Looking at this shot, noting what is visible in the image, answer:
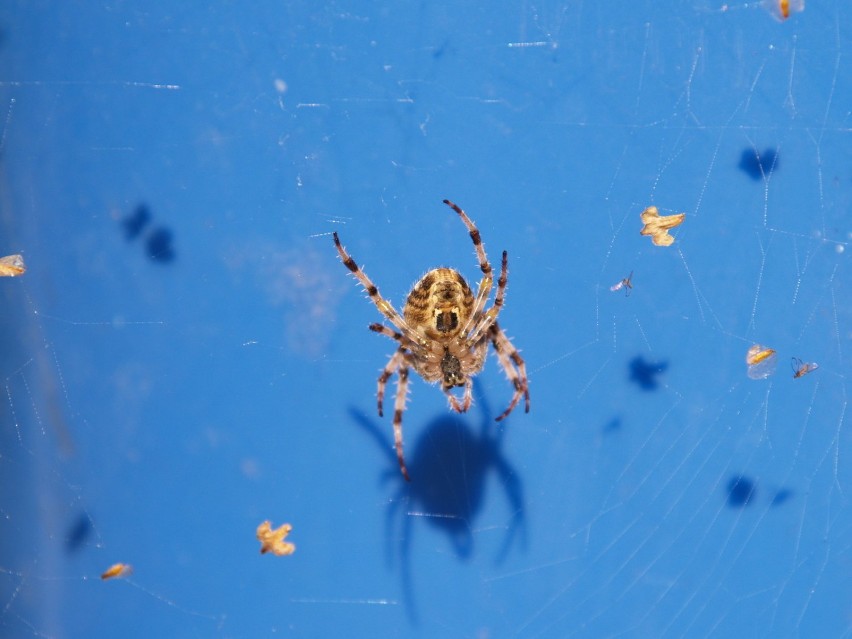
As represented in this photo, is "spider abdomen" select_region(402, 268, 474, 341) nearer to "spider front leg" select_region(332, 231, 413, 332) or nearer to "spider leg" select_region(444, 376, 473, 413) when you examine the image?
"spider front leg" select_region(332, 231, 413, 332)

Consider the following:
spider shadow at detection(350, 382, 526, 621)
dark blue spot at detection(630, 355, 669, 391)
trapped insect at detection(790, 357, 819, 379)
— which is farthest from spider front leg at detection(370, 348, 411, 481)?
trapped insect at detection(790, 357, 819, 379)

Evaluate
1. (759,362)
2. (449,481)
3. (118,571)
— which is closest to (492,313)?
(449,481)

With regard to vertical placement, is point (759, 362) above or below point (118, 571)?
above

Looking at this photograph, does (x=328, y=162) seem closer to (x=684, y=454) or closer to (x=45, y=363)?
(x=45, y=363)

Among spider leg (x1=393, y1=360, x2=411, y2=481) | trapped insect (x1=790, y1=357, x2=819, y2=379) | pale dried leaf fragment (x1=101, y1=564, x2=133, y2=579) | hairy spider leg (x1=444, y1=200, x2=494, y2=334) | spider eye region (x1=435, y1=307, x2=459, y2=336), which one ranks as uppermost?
hairy spider leg (x1=444, y1=200, x2=494, y2=334)

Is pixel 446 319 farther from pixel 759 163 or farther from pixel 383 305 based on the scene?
pixel 759 163

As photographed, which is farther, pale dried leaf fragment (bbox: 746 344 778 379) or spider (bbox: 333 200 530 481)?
pale dried leaf fragment (bbox: 746 344 778 379)
